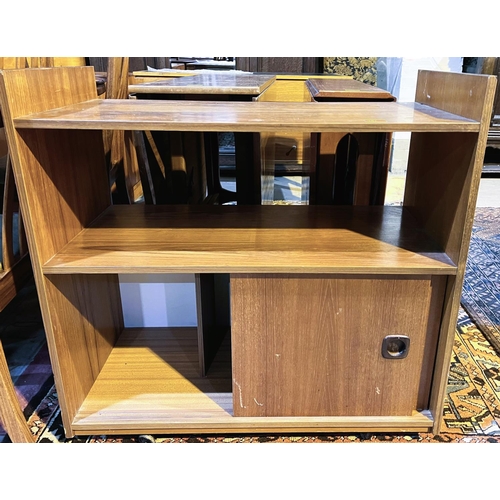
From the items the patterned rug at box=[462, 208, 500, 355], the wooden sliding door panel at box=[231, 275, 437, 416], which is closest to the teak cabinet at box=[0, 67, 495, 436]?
the wooden sliding door panel at box=[231, 275, 437, 416]

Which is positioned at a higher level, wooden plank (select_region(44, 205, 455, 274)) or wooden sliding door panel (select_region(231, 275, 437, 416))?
wooden plank (select_region(44, 205, 455, 274))

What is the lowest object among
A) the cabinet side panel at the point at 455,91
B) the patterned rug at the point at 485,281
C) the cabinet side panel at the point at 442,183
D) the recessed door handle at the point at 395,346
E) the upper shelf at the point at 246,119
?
the patterned rug at the point at 485,281

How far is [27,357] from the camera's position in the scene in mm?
1397

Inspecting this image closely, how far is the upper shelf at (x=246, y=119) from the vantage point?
82 centimetres

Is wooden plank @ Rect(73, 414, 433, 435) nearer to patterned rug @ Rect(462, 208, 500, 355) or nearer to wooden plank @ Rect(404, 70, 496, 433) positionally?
wooden plank @ Rect(404, 70, 496, 433)

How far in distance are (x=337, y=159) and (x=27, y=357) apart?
1.24 m

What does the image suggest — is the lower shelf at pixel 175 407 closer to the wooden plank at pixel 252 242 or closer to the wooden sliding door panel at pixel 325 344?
the wooden sliding door panel at pixel 325 344

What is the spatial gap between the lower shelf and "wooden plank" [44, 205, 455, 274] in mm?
363

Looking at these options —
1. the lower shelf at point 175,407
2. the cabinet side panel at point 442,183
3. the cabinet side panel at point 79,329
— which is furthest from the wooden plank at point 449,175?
the cabinet side panel at point 79,329

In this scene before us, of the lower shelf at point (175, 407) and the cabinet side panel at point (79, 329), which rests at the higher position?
the cabinet side panel at point (79, 329)

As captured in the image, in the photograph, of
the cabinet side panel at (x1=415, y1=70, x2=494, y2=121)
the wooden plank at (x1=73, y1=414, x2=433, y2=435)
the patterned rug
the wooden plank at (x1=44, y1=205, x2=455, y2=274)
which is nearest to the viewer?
the cabinet side panel at (x1=415, y1=70, x2=494, y2=121)

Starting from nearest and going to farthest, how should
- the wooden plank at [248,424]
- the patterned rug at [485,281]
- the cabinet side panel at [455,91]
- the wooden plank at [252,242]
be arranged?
1. the cabinet side panel at [455,91]
2. the wooden plank at [252,242]
3. the wooden plank at [248,424]
4. the patterned rug at [485,281]

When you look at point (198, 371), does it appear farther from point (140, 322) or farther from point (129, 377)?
point (140, 322)

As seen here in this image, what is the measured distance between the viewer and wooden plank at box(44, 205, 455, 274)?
93 centimetres
